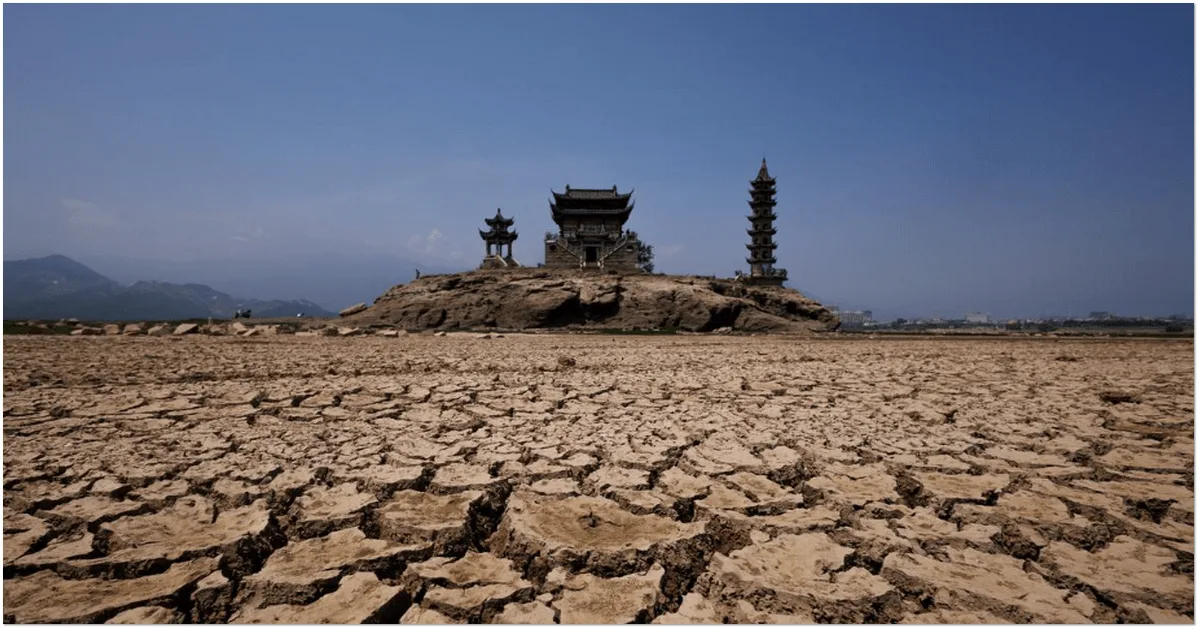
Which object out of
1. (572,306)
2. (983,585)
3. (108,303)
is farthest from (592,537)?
(108,303)

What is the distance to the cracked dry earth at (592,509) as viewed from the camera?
4.50ft

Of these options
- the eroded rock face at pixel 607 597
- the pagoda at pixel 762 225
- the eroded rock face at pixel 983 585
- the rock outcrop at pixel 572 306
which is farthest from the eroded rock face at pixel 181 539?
the pagoda at pixel 762 225

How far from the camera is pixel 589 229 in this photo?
35.2 m

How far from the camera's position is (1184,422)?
3355 mm

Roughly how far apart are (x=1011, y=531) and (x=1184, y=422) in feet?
9.81

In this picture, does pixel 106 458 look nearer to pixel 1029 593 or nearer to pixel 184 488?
pixel 184 488

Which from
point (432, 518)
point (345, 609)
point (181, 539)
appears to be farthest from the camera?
point (432, 518)

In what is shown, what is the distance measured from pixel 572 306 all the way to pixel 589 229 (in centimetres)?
1538

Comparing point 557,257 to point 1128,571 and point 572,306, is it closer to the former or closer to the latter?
point 572,306

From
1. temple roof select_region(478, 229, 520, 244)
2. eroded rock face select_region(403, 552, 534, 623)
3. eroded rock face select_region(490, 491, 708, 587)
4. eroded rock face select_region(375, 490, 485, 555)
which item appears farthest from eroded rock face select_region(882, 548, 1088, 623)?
temple roof select_region(478, 229, 520, 244)

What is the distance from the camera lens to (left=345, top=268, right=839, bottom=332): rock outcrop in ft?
67.3

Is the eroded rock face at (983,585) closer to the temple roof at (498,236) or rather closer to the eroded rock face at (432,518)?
the eroded rock face at (432,518)

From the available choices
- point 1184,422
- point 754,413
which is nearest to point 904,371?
point 1184,422

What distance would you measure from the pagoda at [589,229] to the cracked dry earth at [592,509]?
2911 cm
